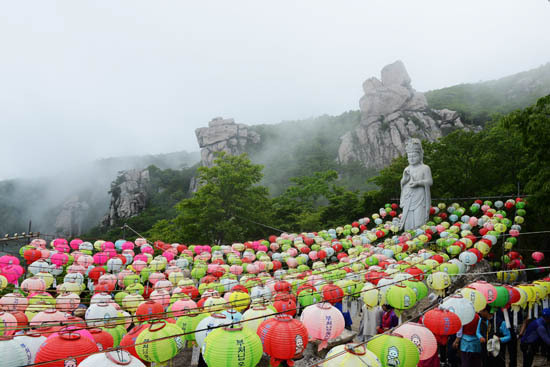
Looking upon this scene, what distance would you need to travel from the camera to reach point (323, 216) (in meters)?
28.8

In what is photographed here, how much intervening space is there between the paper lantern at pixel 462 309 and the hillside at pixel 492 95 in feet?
182

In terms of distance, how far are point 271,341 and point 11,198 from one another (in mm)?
83519

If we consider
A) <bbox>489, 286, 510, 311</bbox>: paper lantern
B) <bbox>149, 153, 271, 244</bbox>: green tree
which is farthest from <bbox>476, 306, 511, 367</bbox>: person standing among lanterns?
<bbox>149, 153, 271, 244</bbox>: green tree

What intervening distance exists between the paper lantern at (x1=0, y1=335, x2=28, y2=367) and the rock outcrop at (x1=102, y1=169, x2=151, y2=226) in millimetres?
55263

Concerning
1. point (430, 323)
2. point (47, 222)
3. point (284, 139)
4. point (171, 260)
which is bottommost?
point (47, 222)

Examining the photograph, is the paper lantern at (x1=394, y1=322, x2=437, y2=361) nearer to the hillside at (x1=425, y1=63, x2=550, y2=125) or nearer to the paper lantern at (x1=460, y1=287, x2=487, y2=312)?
the paper lantern at (x1=460, y1=287, x2=487, y2=312)

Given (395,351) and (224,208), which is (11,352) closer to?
(395,351)

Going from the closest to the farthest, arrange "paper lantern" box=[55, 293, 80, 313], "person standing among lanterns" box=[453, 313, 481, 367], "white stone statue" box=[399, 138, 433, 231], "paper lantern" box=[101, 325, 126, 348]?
"person standing among lanterns" box=[453, 313, 481, 367]
"paper lantern" box=[101, 325, 126, 348]
"paper lantern" box=[55, 293, 80, 313]
"white stone statue" box=[399, 138, 433, 231]

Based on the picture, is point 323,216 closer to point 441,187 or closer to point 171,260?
point 441,187

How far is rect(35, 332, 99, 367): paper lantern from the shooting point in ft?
17.2

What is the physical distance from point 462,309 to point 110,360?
5.80m

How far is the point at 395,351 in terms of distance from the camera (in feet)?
16.6

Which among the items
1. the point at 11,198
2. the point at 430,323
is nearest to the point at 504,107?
the point at 430,323

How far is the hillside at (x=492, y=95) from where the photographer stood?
56659mm
